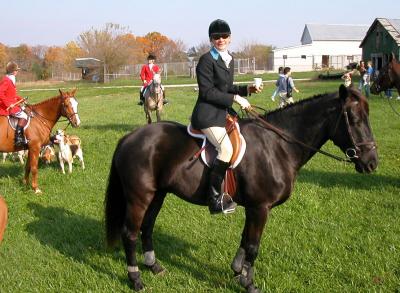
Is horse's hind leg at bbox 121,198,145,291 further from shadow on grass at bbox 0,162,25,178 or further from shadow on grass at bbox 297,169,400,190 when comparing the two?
shadow on grass at bbox 0,162,25,178

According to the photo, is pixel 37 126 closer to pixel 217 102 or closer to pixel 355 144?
pixel 217 102

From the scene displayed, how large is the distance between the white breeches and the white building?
240 ft

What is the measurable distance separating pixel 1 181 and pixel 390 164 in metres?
8.83

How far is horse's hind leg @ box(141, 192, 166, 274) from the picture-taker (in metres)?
5.07

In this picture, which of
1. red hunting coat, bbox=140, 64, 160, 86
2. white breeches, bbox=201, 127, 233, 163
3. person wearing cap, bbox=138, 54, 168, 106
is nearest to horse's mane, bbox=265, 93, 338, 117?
white breeches, bbox=201, 127, 233, 163

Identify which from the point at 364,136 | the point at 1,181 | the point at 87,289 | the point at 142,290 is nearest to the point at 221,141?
the point at 364,136

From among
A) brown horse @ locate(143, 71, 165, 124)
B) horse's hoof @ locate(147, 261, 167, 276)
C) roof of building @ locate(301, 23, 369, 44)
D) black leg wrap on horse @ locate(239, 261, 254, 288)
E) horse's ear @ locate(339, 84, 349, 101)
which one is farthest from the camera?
roof of building @ locate(301, 23, 369, 44)

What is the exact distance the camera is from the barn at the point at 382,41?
41.5 metres

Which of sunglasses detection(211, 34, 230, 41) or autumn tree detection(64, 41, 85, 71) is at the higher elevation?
autumn tree detection(64, 41, 85, 71)

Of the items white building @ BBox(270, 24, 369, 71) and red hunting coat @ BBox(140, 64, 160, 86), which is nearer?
red hunting coat @ BBox(140, 64, 160, 86)

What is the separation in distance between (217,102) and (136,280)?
2.23 meters

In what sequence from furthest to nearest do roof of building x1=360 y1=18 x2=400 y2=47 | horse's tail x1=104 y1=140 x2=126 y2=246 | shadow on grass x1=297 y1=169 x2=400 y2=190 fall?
1. roof of building x1=360 y1=18 x2=400 y2=47
2. shadow on grass x1=297 y1=169 x2=400 y2=190
3. horse's tail x1=104 y1=140 x2=126 y2=246

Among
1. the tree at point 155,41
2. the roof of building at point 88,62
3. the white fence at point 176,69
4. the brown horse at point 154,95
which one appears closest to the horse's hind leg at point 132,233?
the brown horse at point 154,95

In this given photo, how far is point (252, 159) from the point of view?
4398mm
